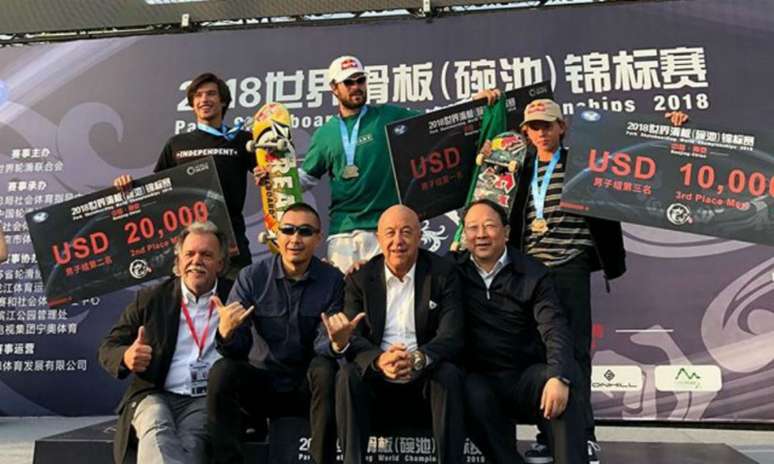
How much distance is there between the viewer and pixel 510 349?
7.25ft

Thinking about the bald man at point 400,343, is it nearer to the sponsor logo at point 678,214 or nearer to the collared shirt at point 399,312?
the collared shirt at point 399,312

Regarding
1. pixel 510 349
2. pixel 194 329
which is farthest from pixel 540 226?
pixel 194 329

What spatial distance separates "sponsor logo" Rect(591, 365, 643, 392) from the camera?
164 inches

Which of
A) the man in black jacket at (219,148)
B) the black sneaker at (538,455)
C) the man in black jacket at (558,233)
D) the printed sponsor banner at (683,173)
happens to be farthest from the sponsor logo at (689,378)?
the man in black jacket at (219,148)

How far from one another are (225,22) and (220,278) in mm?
3279

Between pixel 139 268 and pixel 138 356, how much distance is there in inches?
42.2

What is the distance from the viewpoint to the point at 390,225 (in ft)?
7.32

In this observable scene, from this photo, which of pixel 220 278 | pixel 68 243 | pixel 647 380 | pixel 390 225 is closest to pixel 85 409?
pixel 68 243

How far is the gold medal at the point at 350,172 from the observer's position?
2828 millimetres

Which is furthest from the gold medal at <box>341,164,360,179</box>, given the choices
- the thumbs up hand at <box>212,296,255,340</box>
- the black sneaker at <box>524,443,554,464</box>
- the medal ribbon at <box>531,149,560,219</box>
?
the black sneaker at <box>524,443,554,464</box>

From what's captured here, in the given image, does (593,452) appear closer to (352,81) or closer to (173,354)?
(173,354)

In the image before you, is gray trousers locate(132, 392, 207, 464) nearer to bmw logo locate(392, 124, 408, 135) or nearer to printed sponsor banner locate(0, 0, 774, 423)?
bmw logo locate(392, 124, 408, 135)

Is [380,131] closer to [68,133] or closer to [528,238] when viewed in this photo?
[528,238]

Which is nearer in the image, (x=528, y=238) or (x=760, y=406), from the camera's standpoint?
(x=528, y=238)
